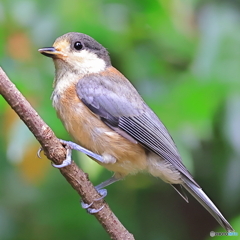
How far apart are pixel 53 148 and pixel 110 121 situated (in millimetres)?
710

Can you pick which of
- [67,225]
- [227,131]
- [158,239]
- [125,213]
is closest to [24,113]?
[227,131]

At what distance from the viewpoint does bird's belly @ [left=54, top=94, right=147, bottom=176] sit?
251 centimetres

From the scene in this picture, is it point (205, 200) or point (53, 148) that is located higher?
point (53, 148)

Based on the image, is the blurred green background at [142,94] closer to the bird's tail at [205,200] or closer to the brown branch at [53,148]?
the bird's tail at [205,200]

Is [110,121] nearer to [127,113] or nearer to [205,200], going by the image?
[127,113]

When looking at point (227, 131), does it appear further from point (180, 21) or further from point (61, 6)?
point (61, 6)

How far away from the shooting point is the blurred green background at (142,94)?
2.56 metres

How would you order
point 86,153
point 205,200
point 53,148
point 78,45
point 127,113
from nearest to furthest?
point 53,148, point 86,153, point 205,200, point 127,113, point 78,45

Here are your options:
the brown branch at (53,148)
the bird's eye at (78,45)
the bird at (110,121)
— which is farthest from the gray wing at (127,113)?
the brown branch at (53,148)

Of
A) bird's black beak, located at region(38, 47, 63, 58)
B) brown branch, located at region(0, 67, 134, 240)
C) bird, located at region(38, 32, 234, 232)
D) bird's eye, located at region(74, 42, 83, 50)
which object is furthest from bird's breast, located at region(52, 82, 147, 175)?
brown branch, located at region(0, 67, 134, 240)

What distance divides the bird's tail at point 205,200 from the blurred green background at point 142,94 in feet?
0.32

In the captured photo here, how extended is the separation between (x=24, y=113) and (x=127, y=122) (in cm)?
97

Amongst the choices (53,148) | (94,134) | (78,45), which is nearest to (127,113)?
(94,134)

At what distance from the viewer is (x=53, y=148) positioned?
1.97 m
